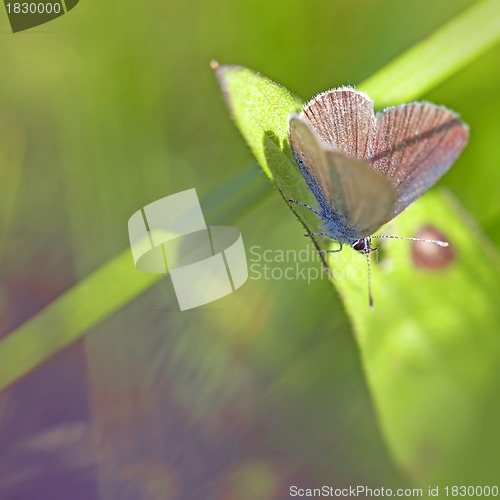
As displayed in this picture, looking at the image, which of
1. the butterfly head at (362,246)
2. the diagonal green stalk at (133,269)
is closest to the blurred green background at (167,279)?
the diagonal green stalk at (133,269)

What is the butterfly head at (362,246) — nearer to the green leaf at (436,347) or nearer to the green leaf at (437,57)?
the green leaf at (436,347)

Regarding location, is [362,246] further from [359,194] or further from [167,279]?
[167,279]

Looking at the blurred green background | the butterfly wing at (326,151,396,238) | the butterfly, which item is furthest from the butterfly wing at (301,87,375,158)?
the blurred green background

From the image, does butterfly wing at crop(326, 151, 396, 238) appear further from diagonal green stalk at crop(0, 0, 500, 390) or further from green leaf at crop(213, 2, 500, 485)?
diagonal green stalk at crop(0, 0, 500, 390)

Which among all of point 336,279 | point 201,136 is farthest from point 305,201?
point 201,136

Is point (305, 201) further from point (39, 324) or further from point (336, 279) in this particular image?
point (39, 324)


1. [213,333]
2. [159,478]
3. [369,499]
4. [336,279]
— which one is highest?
[336,279]
